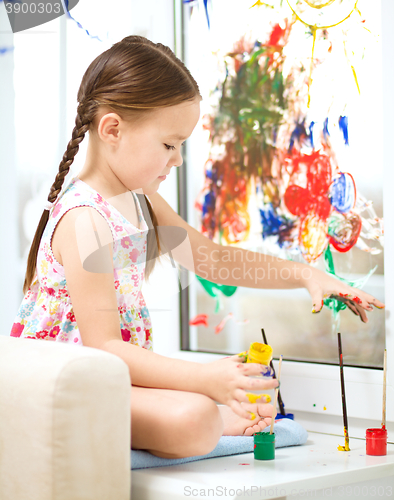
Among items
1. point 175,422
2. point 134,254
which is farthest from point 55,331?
point 175,422

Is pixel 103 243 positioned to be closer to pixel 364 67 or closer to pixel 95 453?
pixel 95 453

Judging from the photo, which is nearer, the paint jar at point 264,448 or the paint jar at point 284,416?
the paint jar at point 264,448

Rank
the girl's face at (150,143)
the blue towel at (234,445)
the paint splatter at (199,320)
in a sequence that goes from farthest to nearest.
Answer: the paint splatter at (199,320) → the girl's face at (150,143) → the blue towel at (234,445)

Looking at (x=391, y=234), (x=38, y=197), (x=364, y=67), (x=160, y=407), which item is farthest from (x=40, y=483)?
(x=38, y=197)

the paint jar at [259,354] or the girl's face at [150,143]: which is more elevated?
the girl's face at [150,143]

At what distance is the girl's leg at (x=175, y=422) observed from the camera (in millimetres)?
702

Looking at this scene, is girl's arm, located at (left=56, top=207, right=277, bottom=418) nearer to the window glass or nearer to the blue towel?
the blue towel

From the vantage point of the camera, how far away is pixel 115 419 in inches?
25.3

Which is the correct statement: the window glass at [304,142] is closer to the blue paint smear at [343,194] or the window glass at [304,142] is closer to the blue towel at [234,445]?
the blue paint smear at [343,194]

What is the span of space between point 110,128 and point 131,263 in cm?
23

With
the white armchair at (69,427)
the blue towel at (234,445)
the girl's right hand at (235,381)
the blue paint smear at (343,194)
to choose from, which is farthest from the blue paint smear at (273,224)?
the white armchair at (69,427)

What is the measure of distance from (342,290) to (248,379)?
0.35 m

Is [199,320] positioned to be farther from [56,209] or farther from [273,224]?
[56,209]

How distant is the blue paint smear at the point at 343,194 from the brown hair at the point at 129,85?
34 cm
